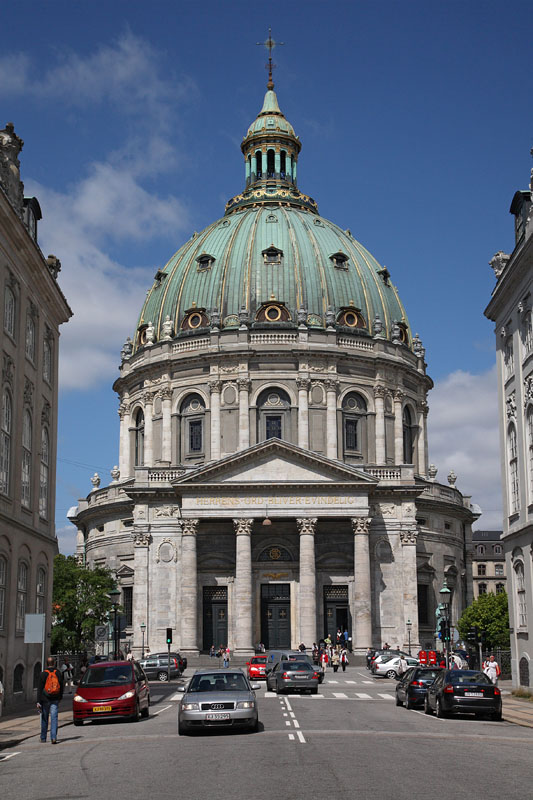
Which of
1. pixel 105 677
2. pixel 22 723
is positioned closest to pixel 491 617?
pixel 105 677

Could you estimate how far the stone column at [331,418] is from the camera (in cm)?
7925

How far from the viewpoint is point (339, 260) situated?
8550cm

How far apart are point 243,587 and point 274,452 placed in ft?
29.5

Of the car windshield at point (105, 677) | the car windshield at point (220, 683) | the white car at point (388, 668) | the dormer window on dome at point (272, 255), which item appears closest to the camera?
the car windshield at point (220, 683)

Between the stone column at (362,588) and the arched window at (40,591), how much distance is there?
30529mm

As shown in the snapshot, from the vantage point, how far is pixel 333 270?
84.9 meters

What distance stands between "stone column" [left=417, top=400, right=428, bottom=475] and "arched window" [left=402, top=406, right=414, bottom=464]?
648 millimetres

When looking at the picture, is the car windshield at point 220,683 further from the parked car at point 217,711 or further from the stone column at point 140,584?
the stone column at point 140,584

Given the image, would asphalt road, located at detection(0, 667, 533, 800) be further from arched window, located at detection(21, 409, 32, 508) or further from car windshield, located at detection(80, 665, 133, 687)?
arched window, located at detection(21, 409, 32, 508)

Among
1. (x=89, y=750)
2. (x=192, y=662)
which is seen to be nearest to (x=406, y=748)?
(x=89, y=750)

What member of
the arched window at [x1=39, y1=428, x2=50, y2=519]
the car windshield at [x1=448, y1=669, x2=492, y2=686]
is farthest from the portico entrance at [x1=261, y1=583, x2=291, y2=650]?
the car windshield at [x1=448, y1=669, x2=492, y2=686]

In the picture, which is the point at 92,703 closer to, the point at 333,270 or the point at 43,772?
the point at 43,772

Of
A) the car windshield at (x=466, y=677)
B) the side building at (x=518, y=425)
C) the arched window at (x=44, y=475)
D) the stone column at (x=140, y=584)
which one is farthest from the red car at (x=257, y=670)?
the car windshield at (x=466, y=677)

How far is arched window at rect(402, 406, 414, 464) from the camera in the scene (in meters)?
85.4
